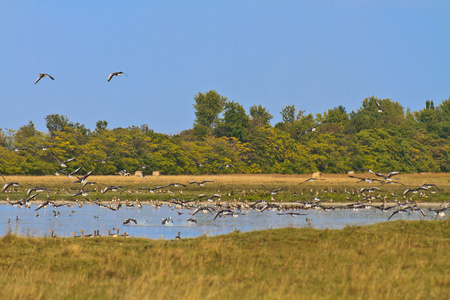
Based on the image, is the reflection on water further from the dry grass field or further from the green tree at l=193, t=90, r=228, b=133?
the green tree at l=193, t=90, r=228, b=133

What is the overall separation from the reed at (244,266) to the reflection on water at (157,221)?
7276mm

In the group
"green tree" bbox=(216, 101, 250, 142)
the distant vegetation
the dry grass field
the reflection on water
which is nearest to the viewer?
the dry grass field

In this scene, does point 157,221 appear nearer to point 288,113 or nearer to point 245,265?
point 245,265

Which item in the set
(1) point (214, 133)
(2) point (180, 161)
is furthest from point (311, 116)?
(2) point (180, 161)

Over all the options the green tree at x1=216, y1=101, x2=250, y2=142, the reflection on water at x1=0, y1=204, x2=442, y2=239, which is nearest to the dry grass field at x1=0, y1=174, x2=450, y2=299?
the reflection on water at x1=0, y1=204, x2=442, y2=239

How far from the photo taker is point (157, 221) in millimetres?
31234

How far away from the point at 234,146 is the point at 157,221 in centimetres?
7453

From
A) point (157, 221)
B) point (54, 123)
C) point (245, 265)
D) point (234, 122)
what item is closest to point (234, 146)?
point (234, 122)

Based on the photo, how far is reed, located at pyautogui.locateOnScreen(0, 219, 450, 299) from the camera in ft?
35.0

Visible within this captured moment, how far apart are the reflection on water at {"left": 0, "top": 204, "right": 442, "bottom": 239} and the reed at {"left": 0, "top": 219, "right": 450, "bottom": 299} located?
7.28 meters

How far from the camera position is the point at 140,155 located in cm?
9512

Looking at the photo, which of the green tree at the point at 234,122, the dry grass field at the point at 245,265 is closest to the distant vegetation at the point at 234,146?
the green tree at the point at 234,122

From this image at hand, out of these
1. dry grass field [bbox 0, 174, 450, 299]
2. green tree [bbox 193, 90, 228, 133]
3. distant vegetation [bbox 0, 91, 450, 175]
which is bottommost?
dry grass field [bbox 0, 174, 450, 299]

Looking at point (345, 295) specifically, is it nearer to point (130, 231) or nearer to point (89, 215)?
point (130, 231)
